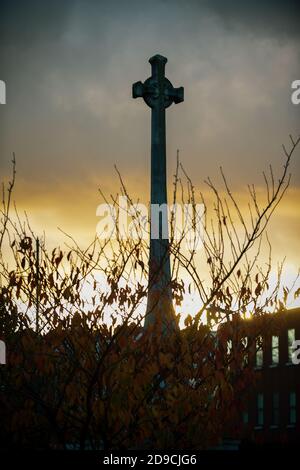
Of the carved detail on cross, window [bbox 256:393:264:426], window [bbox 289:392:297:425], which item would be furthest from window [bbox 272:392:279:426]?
the carved detail on cross

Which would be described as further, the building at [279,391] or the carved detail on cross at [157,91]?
the building at [279,391]

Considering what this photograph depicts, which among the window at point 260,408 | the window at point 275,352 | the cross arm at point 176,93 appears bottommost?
the window at point 260,408

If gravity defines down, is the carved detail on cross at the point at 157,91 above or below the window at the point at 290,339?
above

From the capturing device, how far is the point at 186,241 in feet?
41.1

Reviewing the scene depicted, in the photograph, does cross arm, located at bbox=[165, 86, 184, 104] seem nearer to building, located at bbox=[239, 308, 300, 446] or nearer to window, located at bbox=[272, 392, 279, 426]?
building, located at bbox=[239, 308, 300, 446]

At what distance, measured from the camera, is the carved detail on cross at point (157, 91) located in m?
21.5

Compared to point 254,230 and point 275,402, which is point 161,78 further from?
point 275,402

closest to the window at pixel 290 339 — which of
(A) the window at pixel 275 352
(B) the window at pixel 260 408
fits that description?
(A) the window at pixel 275 352

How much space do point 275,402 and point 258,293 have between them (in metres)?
49.2

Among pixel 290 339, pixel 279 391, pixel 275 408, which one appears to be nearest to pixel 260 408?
pixel 275 408

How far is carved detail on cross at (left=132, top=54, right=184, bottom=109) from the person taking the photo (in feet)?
70.7

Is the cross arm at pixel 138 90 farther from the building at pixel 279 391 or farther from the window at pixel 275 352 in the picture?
the window at pixel 275 352

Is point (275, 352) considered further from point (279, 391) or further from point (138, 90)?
point (138, 90)
